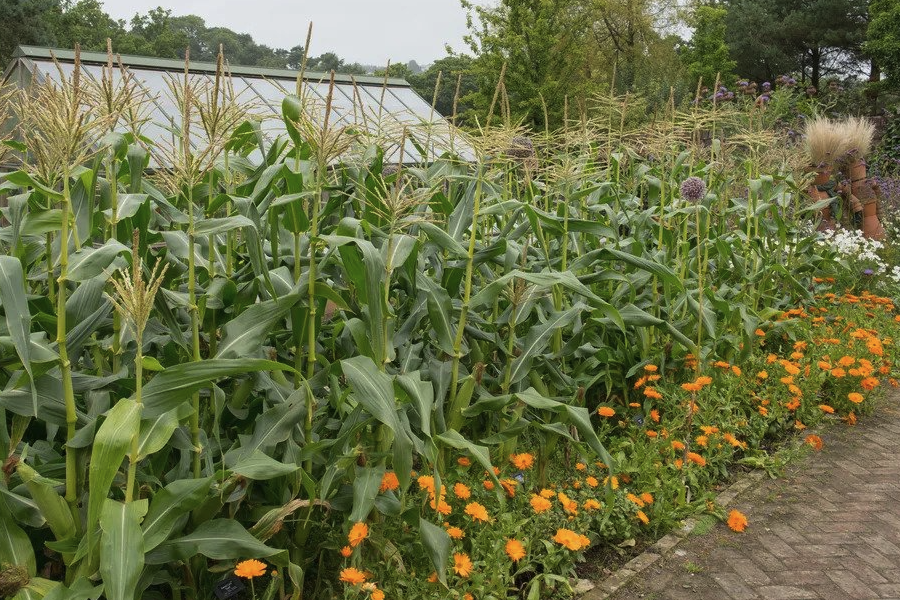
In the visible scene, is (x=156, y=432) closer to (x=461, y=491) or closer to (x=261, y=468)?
(x=261, y=468)

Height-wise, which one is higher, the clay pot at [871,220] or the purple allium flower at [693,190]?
the purple allium flower at [693,190]

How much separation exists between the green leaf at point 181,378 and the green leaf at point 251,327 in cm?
28

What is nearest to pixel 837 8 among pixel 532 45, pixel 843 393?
pixel 532 45

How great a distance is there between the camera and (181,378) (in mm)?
1993

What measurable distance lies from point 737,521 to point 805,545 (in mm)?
279

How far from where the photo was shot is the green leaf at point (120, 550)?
1.81 meters

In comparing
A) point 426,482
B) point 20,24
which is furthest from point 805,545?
point 20,24

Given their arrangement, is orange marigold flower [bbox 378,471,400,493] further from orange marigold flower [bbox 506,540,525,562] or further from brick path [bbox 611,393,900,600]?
brick path [bbox 611,393,900,600]

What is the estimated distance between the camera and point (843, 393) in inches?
181

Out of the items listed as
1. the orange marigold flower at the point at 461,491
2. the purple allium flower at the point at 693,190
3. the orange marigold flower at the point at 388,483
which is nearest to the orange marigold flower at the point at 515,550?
the orange marigold flower at the point at 461,491

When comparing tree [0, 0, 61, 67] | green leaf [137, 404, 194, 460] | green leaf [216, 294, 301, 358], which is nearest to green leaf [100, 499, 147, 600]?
green leaf [137, 404, 194, 460]

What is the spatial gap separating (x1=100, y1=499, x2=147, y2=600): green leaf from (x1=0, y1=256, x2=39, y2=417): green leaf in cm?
34

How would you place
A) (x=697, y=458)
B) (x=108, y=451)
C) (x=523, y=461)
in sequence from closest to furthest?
1. (x=108, y=451)
2. (x=523, y=461)
3. (x=697, y=458)

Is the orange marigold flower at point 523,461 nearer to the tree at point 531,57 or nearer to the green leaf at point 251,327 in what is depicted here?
the green leaf at point 251,327
